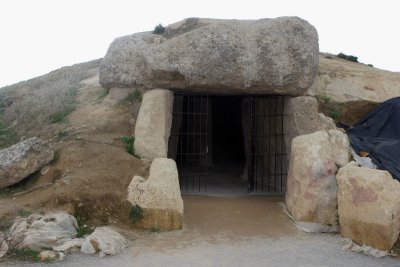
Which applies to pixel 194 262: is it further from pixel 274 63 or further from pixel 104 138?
pixel 274 63

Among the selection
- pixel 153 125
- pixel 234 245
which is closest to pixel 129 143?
pixel 153 125

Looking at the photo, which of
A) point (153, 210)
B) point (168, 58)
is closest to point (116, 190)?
point (153, 210)

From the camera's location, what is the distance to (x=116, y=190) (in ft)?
22.3

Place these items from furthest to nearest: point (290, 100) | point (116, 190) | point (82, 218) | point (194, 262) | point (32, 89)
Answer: point (32, 89) → point (290, 100) → point (116, 190) → point (82, 218) → point (194, 262)

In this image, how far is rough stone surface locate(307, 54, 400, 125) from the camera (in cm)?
930

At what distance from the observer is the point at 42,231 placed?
5.58 meters

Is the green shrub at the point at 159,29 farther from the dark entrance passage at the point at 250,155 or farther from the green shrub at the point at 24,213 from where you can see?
the green shrub at the point at 24,213

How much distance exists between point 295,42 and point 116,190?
14.5ft

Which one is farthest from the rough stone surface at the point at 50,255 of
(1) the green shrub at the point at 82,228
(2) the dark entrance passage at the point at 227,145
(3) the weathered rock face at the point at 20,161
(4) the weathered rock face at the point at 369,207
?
(2) the dark entrance passage at the point at 227,145

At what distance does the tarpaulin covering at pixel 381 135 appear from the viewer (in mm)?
7398

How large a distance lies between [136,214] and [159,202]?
1.29ft

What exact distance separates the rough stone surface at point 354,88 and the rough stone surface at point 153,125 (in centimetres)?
309

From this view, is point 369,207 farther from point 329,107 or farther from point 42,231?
point 42,231

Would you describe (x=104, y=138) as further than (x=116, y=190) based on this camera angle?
Yes
